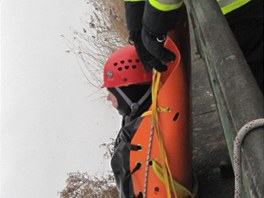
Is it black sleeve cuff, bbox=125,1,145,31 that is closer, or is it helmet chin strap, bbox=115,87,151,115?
black sleeve cuff, bbox=125,1,145,31

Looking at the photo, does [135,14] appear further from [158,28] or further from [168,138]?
[168,138]

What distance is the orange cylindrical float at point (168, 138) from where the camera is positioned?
7.18ft

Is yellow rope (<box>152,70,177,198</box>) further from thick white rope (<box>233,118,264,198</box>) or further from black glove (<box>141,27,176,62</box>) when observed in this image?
thick white rope (<box>233,118,264,198</box>)

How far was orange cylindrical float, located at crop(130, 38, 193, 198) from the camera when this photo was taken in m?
2.19

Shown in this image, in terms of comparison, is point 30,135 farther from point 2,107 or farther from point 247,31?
point 247,31

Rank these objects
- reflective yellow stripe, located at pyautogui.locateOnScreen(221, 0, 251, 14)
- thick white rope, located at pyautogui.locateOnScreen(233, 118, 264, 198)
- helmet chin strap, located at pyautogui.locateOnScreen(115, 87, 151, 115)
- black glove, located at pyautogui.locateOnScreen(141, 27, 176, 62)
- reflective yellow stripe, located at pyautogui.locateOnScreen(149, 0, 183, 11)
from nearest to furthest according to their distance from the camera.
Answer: thick white rope, located at pyautogui.locateOnScreen(233, 118, 264, 198), reflective yellow stripe, located at pyautogui.locateOnScreen(149, 0, 183, 11), black glove, located at pyautogui.locateOnScreen(141, 27, 176, 62), reflective yellow stripe, located at pyautogui.locateOnScreen(221, 0, 251, 14), helmet chin strap, located at pyautogui.locateOnScreen(115, 87, 151, 115)

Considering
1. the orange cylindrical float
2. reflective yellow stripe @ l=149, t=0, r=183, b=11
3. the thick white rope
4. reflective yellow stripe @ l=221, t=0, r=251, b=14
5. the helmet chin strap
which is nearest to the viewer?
the thick white rope

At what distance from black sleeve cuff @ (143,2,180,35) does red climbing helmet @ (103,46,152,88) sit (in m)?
0.51

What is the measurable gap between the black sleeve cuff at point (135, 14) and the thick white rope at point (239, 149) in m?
1.13

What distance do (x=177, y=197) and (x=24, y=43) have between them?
315 inches

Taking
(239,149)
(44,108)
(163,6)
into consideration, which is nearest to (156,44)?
(163,6)

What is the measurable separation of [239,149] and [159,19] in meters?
0.84

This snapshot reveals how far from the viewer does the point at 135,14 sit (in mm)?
2293

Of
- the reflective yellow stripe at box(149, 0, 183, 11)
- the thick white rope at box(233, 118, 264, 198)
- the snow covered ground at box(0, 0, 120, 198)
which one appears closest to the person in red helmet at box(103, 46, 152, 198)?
the reflective yellow stripe at box(149, 0, 183, 11)
